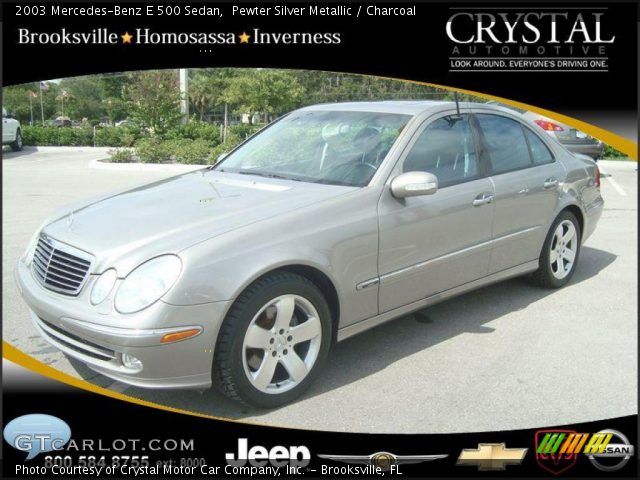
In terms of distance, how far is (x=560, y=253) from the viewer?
559 centimetres

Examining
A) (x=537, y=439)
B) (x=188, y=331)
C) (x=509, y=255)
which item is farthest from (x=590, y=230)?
(x=188, y=331)

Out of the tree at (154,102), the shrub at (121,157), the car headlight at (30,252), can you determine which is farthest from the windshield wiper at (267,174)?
the tree at (154,102)

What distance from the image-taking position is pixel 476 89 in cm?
604

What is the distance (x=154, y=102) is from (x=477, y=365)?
691 inches

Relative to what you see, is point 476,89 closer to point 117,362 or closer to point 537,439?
point 537,439

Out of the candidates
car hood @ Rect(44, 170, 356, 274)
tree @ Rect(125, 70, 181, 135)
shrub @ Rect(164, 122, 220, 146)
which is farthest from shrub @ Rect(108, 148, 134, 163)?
car hood @ Rect(44, 170, 356, 274)

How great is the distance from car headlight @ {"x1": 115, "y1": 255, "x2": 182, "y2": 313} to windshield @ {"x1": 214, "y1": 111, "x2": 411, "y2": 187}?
1.33 meters

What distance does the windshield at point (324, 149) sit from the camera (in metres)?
4.16

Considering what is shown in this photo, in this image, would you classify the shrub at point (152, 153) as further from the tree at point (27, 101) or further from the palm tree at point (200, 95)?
the palm tree at point (200, 95)

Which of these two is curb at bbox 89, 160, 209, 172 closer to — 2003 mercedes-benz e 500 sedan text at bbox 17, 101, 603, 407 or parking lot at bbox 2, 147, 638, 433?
parking lot at bbox 2, 147, 638, 433

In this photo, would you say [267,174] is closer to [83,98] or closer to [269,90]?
[269,90]

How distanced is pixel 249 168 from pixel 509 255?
215 cm

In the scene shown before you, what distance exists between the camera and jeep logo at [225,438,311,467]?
3.20m

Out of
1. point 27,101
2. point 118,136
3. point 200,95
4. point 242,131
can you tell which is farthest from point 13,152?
point 200,95
